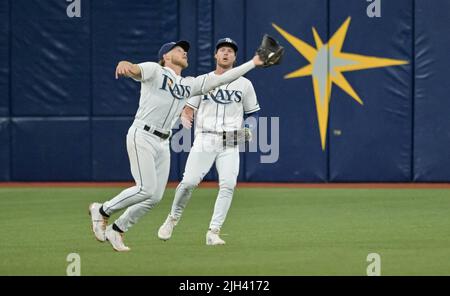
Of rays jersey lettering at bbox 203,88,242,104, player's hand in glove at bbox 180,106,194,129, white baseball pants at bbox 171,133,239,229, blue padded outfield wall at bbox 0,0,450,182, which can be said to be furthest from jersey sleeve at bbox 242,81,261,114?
blue padded outfield wall at bbox 0,0,450,182

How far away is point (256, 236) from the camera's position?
1124cm

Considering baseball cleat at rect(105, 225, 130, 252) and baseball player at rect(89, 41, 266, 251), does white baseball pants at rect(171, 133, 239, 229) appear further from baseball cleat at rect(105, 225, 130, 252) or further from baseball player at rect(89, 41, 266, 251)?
baseball cleat at rect(105, 225, 130, 252)

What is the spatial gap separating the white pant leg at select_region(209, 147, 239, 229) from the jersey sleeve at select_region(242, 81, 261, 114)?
507 mm

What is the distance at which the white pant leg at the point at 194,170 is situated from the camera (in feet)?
35.2

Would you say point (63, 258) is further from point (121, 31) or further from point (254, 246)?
point (121, 31)

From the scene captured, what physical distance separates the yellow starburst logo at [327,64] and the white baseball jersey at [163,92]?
888 cm

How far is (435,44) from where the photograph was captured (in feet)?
61.3

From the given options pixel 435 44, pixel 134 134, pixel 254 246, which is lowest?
pixel 254 246

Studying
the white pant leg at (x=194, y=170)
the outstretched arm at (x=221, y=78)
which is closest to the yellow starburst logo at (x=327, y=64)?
the white pant leg at (x=194, y=170)

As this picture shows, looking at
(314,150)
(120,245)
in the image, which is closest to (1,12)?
(314,150)

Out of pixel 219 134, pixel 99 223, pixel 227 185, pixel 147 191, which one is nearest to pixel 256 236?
pixel 227 185

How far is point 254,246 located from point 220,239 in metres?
0.41

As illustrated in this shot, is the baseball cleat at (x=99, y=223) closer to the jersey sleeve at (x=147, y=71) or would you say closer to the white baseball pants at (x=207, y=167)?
the white baseball pants at (x=207, y=167)

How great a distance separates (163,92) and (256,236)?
2.12 meters
